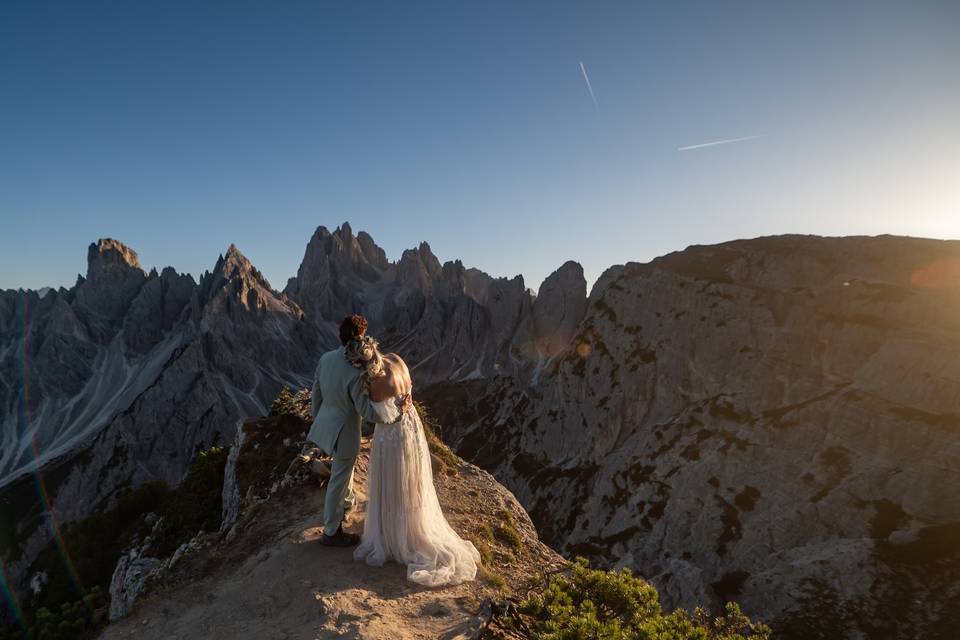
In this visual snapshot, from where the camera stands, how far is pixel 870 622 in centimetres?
3234

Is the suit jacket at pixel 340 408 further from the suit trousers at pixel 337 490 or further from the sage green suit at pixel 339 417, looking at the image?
the suit trousers at pixel 337 490

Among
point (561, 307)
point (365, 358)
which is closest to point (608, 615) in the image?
point (365, 358)

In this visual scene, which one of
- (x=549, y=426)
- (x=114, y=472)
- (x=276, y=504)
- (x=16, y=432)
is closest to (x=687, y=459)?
(x=549, y=426)

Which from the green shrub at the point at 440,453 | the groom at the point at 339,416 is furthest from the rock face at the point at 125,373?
the groom at the point at 339,416

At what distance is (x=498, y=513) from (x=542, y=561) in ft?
6.77

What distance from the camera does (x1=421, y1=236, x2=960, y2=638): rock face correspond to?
127 ft

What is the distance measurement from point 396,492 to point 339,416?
1.68 m

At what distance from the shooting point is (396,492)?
823cm

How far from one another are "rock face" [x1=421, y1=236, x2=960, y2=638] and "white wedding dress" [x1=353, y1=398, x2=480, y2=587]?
35633mm

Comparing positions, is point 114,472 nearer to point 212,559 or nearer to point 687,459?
point 687,459

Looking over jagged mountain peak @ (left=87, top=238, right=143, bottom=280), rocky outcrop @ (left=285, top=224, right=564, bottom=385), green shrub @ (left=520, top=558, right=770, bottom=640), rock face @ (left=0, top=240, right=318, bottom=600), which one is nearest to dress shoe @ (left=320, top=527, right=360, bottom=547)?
green shrub @ (left=520, top=558, right=770, bottom=640)

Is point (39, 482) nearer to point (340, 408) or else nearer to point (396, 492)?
point (340, 408)

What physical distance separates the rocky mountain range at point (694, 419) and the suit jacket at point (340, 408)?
38035 mm

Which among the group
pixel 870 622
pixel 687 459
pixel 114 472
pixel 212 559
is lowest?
pixel 870 622
